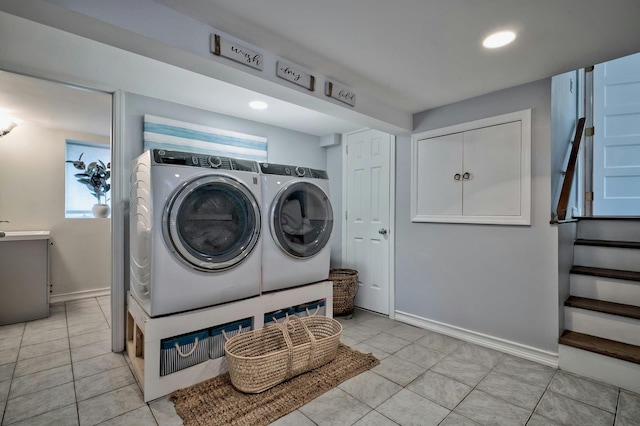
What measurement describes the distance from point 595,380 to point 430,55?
91.0 inches

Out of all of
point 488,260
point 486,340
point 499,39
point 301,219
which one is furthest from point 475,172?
point 301,219

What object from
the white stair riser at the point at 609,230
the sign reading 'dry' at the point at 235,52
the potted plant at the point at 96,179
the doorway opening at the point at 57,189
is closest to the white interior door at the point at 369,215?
the white stair riser at the point at 609,230

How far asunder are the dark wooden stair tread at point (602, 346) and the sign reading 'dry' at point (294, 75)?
2.44 meters

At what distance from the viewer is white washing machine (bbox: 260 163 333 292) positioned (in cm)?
224

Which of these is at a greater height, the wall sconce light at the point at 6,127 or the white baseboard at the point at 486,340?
the wall sconce light at the point at 6,127

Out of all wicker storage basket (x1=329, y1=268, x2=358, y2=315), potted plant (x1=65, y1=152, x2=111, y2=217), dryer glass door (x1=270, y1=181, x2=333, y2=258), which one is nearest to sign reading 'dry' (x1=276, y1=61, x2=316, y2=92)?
dryer glass door (x1=270, y1=181, x2=333, y2=258)

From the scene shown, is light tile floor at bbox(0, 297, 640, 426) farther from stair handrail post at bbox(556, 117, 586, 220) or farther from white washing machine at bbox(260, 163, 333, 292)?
stair handrail post at bbox(556, 117, 586, 220)

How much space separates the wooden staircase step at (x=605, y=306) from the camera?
6.72ft

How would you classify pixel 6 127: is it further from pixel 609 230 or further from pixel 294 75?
pixel 609 230

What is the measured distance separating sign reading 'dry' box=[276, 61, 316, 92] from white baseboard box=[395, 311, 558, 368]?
2271mm

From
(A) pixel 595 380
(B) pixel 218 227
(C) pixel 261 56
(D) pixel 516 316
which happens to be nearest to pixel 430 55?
(C) pixel 261 56

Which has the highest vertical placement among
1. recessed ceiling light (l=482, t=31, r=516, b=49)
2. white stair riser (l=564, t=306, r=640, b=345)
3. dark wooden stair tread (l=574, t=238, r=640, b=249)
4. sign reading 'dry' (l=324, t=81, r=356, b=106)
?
recessed ceiling light (l=482, t=31, r=516, b=49)

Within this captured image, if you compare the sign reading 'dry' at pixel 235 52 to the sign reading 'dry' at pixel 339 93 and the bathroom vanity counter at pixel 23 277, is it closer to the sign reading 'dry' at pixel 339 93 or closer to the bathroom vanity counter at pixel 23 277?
the sign reading 'dry' at pixel 339 93

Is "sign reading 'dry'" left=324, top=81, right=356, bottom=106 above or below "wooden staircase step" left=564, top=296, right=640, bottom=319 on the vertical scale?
above
